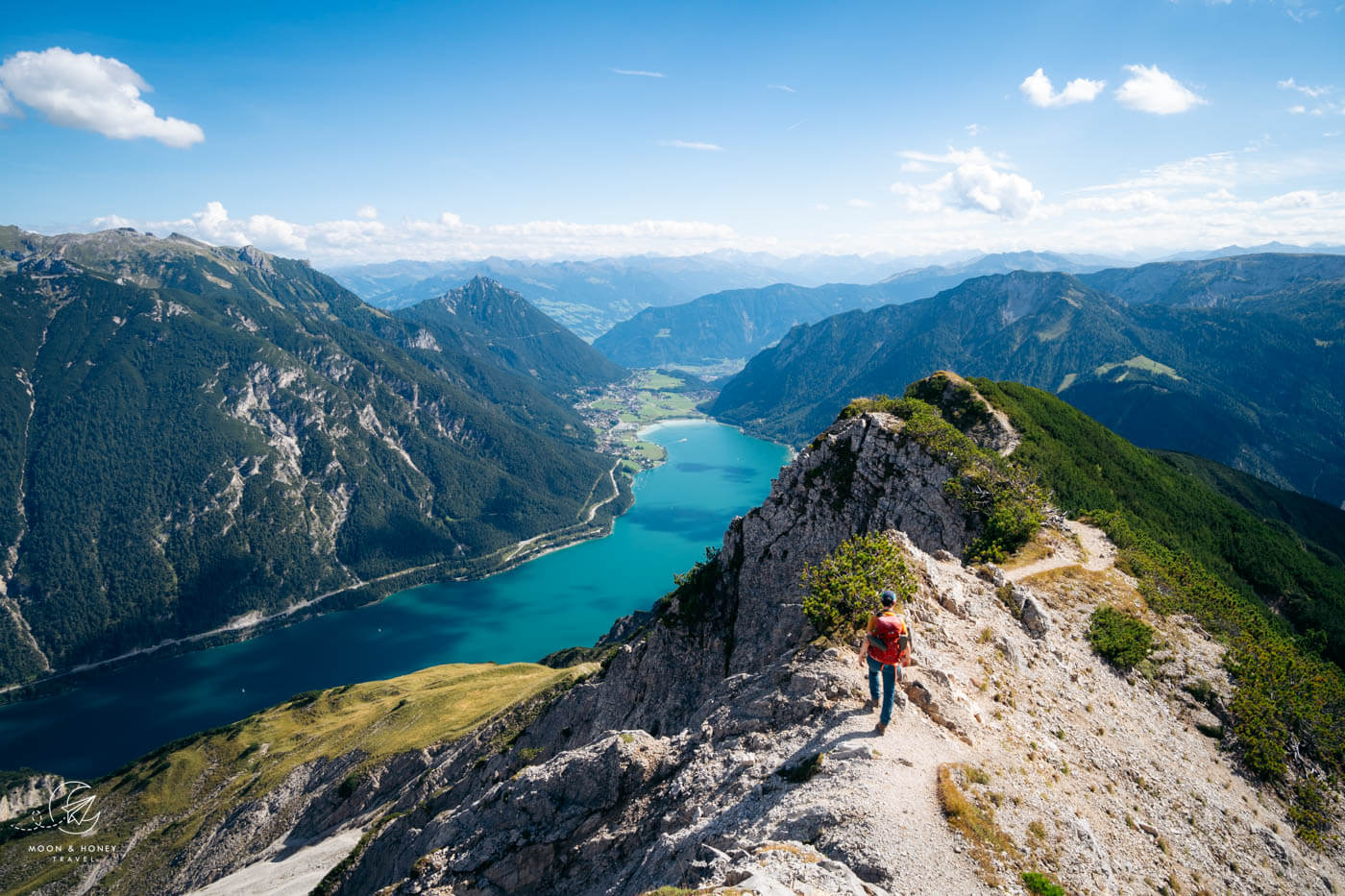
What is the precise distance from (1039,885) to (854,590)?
13.4m

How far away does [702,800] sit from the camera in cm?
2436

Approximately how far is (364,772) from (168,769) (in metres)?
58.9

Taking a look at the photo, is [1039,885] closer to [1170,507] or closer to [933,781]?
[933,781]

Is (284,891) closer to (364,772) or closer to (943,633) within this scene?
(364,772)

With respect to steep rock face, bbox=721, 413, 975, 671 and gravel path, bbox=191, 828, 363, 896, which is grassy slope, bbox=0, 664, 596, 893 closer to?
gravel path, bbox=191, 828, 363, 896

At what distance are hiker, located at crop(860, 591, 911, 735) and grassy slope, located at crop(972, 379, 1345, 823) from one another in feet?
72.2

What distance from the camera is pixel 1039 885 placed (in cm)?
1675

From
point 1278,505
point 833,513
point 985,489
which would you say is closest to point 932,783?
point 833,513

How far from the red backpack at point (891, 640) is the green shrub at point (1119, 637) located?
21321 millimetres

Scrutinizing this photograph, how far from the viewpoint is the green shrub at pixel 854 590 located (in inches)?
1133

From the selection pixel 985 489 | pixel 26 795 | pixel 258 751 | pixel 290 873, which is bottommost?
pixel 26 795

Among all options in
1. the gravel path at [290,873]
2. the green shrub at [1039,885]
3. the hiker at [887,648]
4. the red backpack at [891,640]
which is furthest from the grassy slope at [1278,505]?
the gravel path at [290,873]

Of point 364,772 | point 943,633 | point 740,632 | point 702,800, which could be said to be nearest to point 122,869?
point 364,772

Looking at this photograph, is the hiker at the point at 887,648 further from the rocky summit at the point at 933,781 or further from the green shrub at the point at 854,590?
the green shrub at the point at 854,590
